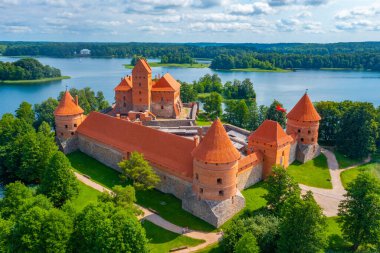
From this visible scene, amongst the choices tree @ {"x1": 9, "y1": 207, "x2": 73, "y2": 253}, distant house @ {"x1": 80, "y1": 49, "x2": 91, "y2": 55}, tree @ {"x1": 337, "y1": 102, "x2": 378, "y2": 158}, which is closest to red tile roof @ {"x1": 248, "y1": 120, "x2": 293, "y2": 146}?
tree @ {"x1": 337, "y1": 102, "x2": 378, "y2": 158}

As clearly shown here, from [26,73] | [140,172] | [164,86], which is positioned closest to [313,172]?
[140,172]

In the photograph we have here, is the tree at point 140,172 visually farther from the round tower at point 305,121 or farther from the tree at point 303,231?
the round tower at point 305,121

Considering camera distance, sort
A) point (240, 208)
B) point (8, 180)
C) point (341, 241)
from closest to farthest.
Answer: point (341, 241) < point (240, 208) < point (8, 180)

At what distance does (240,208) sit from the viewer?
25.8 meters

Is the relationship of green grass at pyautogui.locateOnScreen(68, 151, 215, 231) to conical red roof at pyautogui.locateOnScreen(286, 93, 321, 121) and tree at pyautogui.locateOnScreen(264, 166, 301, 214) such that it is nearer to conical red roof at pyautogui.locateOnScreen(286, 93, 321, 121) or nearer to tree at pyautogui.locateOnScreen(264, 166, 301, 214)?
tree at pyautogui.locateOnScreen(264, 166, 301, 214)

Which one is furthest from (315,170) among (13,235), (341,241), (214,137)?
(13,235)

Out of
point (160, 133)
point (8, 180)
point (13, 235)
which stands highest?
point (160, 133)

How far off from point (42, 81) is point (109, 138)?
68.1 meters

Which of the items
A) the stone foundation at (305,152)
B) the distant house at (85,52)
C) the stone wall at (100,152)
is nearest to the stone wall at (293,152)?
the stone foundation at (305,152)

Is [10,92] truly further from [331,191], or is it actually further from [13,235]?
[331,191]

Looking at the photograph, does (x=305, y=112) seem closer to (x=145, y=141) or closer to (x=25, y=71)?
(x=145, y=141)

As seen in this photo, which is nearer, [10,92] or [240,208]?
[240,208]

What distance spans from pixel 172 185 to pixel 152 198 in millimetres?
2010

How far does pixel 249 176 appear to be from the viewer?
29.4 meters
